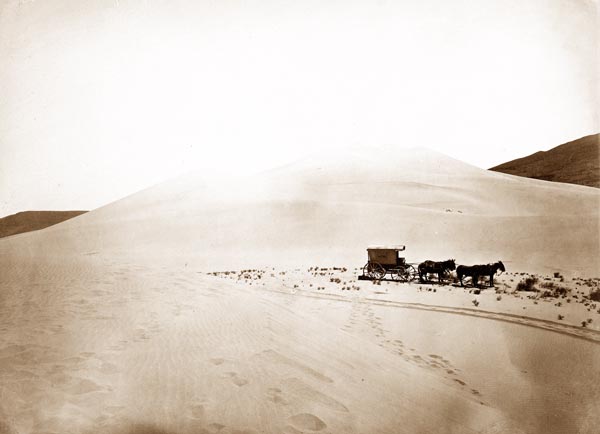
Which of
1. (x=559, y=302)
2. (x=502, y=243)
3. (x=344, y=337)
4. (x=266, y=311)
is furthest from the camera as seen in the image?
(x=502, y=243)

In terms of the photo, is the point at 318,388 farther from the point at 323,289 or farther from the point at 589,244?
the point at 589,244

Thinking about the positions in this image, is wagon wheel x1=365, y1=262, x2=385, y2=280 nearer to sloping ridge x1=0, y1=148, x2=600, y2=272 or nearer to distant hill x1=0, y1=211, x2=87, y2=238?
sloping ridge x1=0, y1=148, x2=600, y2=272

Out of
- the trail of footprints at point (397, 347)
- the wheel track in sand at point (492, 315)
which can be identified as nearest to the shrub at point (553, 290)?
the wheel track in sand at point (492, 315)

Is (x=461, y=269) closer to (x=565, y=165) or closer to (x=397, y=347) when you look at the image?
(x=397, y=347)

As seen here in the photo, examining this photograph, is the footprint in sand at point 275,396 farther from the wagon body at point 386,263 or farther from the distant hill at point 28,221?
the distant hill at point 28,221

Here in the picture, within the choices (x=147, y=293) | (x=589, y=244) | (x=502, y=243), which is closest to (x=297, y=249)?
(x=502, y=243)

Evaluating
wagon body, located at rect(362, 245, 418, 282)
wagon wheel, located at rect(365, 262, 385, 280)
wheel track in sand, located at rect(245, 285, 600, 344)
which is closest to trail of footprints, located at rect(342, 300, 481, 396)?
wheel track in sand, located at rect(245, 285, 600, 344)
